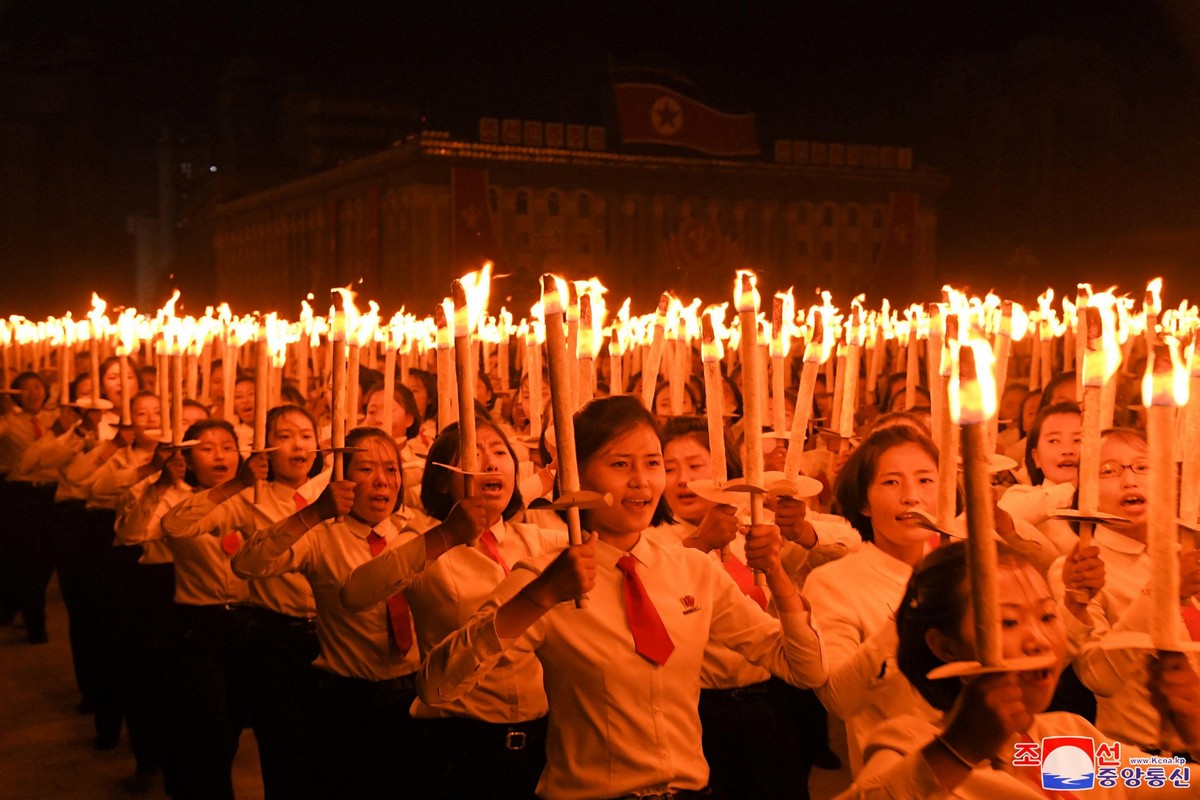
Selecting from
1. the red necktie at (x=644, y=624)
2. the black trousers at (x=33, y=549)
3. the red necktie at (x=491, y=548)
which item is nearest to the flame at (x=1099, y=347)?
the red necktie at (x=644, y=624)

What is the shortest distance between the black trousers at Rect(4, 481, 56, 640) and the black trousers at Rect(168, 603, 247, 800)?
380cm

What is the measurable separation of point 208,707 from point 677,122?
26868mm

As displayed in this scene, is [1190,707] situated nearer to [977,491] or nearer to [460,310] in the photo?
[977,491]

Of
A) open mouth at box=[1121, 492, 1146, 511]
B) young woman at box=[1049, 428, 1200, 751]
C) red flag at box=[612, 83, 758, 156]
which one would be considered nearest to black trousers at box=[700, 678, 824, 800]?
young woman at box=[1049, 428, 1200, 751]

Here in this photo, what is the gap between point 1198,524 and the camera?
2.41m

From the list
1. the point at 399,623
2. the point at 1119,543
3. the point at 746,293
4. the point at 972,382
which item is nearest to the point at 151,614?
the point at 399,623

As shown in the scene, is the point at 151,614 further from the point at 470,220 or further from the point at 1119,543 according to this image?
the point at 470,220

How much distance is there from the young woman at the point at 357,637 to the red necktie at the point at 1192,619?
204 centimetres

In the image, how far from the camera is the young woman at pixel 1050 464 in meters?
4.10

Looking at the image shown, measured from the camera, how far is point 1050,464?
14.4ft

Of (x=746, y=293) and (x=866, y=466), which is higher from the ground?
(x=746, y=293)

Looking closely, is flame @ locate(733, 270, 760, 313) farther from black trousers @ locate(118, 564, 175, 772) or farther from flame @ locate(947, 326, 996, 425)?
black trousers @ locate(118, 564, 175, 772)

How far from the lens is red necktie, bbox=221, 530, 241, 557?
202 inches

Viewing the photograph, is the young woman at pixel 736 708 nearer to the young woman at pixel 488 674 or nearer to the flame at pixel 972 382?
the young woman at pixel 488 674
